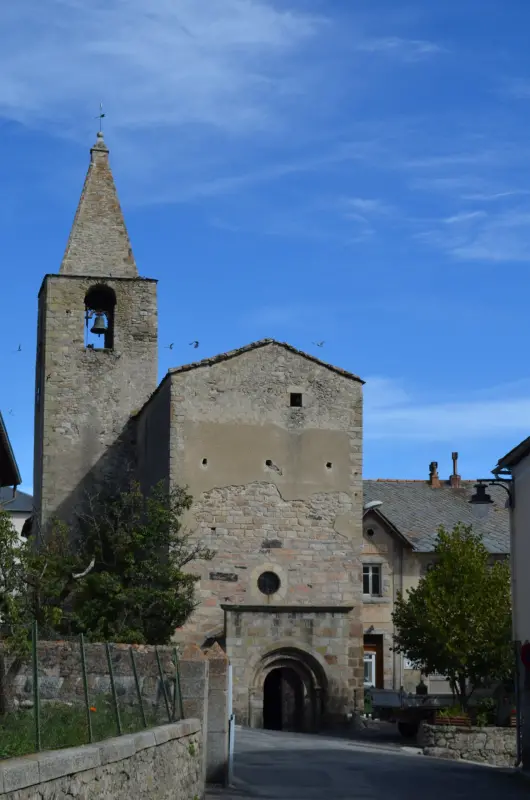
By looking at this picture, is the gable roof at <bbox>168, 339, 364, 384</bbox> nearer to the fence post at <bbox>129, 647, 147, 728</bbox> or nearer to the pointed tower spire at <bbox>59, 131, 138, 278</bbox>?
the pointed tower spire at <bbox>59, 131, 138, 278</bbox>

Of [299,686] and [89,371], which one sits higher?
[89,371]

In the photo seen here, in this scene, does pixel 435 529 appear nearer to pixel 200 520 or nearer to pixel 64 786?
pixel 200 520

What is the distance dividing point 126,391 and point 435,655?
11803mm

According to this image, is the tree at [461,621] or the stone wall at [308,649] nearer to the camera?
the stone wall at [308,649]

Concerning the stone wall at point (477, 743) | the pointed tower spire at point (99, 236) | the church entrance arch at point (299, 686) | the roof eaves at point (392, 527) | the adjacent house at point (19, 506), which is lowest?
the stone wall at point (477, 743)

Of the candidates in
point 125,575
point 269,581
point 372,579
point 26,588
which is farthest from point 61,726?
point 372,579

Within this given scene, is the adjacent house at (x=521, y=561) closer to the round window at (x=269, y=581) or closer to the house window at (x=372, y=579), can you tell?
the round window at (x=269, y=581)

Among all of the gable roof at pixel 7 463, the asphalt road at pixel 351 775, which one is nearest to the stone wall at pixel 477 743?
the asphalt road at pixel 351 775

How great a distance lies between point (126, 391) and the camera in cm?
3762

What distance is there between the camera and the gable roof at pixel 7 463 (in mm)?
19086

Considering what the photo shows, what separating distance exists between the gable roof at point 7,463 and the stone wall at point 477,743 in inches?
458

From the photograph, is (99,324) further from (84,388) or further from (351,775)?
(351,775)

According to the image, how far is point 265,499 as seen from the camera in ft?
108

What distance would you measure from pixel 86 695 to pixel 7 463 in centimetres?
994
